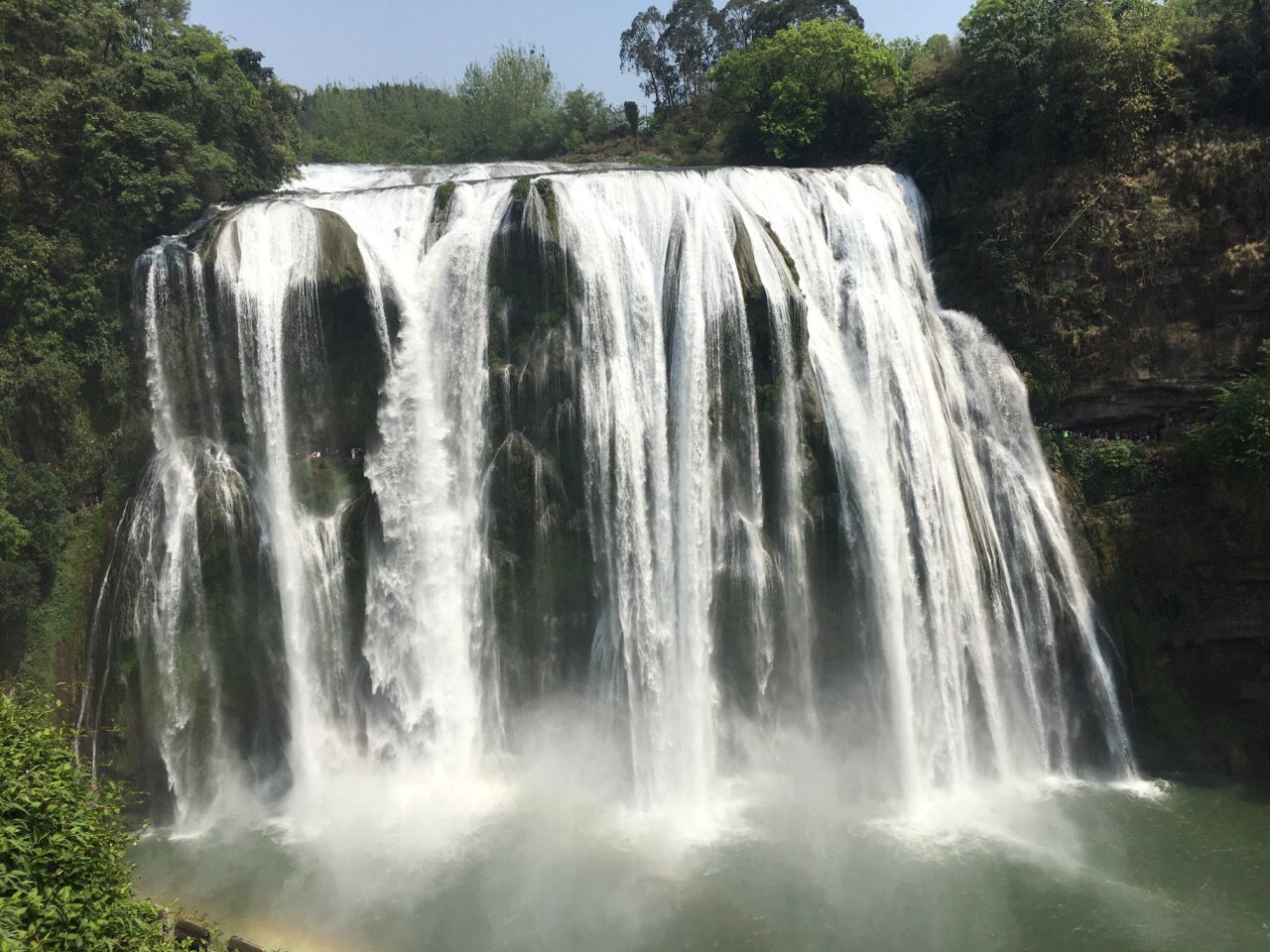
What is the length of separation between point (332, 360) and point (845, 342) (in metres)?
11.8

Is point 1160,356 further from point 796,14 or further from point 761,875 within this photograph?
point 796,14

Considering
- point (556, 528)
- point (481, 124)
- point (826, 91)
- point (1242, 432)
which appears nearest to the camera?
point (1242, 432)

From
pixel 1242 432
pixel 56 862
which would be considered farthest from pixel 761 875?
pixel 1242 432

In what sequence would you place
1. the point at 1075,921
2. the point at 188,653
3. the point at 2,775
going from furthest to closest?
the point at 188,653
the point at 1075,921
the point at 2,775

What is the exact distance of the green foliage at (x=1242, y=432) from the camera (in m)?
16.8

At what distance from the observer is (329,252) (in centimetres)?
1823

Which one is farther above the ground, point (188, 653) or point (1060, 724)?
point (188, 653)

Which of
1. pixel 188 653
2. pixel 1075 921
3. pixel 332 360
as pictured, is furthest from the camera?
pixel 332 360

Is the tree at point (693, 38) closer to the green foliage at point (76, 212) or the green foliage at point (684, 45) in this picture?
the green foliage at point (684, 45)

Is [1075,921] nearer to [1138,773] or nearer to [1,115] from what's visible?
[1138,773]

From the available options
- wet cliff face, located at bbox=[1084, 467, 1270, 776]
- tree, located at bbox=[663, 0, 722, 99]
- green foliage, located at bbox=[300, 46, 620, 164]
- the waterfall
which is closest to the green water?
wet cliff face, located at bbox=[1084, 467, 1270, 776]

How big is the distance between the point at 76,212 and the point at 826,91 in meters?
23.6

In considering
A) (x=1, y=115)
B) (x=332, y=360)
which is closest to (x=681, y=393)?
(x=332, y=360)

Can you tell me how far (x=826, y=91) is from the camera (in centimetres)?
2923
